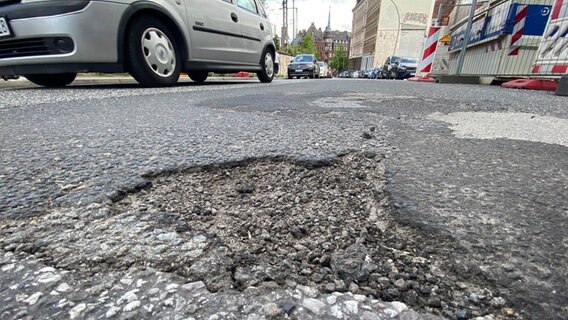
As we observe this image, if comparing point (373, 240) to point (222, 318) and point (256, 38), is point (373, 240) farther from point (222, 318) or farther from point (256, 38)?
point (256, 38)

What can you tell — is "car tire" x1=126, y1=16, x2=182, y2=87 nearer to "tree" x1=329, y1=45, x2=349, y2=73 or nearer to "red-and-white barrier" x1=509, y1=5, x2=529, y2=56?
"red-and-white barrier" x1=509, y1=5, x2=529, y2=56

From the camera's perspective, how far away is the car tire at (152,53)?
3.70 meters

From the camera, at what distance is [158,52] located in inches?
155

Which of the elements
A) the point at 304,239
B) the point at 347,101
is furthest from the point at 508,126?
the point at 304,239

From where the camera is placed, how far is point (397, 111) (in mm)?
2535

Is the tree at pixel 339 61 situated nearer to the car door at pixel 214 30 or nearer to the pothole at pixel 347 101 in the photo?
the car door at pixel 214 30

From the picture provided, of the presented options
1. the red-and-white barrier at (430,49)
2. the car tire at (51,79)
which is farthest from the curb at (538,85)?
the car tire at (51,79)

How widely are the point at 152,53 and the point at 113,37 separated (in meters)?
0.47

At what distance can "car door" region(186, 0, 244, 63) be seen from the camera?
4391 millimetres

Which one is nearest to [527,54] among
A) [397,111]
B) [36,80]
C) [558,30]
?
[558,30]

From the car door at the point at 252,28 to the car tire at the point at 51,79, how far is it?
9.25 feet

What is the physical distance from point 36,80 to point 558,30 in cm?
841

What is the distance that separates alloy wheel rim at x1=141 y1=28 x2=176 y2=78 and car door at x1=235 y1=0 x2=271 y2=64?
173cm

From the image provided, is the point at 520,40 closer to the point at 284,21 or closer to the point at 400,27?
the point at 284,21
